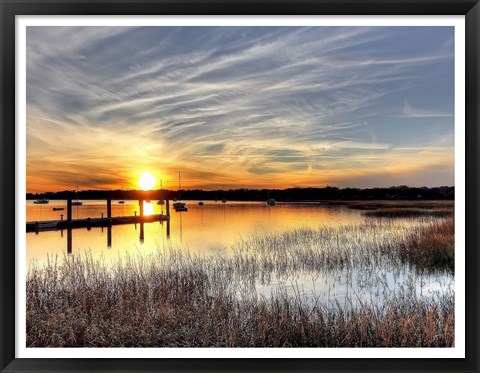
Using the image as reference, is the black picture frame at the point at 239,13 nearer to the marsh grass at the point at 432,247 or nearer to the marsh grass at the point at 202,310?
the marsh grass at the point at 202,310

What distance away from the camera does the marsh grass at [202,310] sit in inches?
114

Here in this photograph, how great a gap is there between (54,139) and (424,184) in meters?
4.18

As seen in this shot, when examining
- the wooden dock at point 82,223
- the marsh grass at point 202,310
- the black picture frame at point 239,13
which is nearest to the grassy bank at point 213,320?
the marsh grass at point 202,310

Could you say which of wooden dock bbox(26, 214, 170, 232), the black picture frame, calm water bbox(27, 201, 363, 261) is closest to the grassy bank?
the black picture frame

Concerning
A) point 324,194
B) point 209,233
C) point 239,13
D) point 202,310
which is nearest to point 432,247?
point 324,194

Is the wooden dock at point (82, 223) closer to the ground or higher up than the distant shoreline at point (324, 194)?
closer to the ground

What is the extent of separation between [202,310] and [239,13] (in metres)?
2.33

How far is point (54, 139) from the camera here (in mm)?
4199

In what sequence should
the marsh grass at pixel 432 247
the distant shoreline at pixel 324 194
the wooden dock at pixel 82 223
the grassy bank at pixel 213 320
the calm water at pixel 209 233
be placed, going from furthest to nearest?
the wooden dock at pixel 82 223 < the calm water at pixel 209 233 < the distant shoreline at pixel 324 194 < the marsh grass at pixel 432 247 < the grassy bank at pixel 213 320

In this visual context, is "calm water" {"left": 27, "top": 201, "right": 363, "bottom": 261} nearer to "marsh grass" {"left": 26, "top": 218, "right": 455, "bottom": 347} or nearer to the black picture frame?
"marsh grass" {"left": 26, "top": 218, "right": 455, "bottom": 347}

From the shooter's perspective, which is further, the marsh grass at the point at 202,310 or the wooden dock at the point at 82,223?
the wooden dock at the point at 82,223

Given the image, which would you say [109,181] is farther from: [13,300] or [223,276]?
[13,300]

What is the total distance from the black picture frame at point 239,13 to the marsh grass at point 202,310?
691 millimetres

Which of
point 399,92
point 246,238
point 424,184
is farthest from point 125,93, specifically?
point 246,238
